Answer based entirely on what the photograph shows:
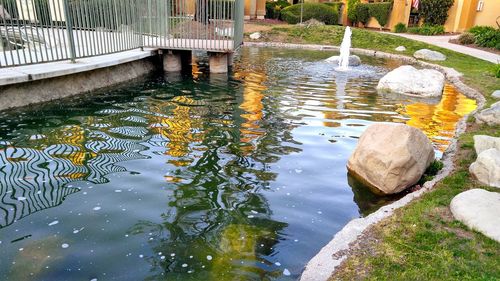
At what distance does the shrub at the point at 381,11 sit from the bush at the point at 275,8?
284 inches

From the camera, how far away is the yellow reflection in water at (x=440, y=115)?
24.4 ft

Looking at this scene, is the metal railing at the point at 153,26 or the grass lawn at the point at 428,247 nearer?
the grass lawn at the point at 428,247

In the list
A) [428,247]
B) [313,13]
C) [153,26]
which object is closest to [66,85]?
[153,26]

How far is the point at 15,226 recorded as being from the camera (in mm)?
4051

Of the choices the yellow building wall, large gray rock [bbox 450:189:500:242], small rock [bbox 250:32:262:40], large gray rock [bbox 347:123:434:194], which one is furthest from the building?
large gray rock [bbox 450:189:500:242]

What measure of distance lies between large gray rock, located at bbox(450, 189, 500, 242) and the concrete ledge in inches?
289

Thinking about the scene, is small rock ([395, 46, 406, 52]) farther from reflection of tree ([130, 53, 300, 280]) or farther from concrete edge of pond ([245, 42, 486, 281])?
concrete edge of pond ([245, 42, 486, 281])

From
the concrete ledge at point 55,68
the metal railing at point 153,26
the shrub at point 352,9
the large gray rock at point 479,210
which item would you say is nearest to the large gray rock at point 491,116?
the large gray rock at point 479,210

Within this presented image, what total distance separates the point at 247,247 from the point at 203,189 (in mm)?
1310

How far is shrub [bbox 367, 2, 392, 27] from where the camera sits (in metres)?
28.9

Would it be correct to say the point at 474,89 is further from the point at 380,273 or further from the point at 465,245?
the point at 380,273

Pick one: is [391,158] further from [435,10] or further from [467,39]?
[435,10]

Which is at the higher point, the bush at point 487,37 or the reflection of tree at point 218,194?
the bush at point 487,37

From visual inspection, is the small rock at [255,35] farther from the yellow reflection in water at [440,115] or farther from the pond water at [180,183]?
the pond water at [180,183]
